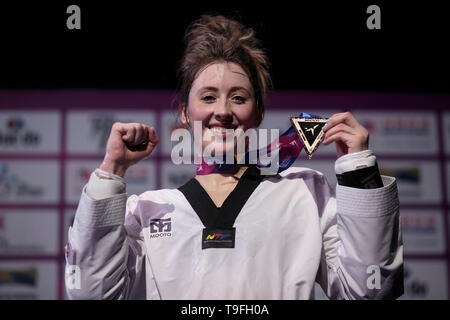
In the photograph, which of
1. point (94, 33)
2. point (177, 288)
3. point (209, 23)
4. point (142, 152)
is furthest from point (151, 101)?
point (177, 288)

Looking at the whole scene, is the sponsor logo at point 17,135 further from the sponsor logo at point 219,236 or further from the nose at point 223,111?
the sponsor logo at point 219,236

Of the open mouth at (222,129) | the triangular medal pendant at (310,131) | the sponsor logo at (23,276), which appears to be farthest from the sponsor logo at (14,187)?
the triangular medal pendant at (310,131)

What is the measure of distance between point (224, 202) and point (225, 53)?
0.52m

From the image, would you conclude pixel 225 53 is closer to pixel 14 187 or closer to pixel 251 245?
Answer: pixel 251 245

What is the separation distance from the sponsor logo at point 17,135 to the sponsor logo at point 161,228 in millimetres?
2318

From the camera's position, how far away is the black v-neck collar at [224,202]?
1.41 meters

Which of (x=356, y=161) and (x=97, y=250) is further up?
(x=356, y=161)

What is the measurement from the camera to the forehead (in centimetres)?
152

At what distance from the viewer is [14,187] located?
343 centimetres

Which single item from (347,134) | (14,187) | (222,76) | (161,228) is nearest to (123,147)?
(161,228)

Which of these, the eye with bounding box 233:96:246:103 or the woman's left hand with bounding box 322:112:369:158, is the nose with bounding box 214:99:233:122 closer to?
the eye with bounding box 233:96:246:103

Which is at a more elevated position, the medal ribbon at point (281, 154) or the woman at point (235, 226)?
the medal ribbon at point (281, 154)

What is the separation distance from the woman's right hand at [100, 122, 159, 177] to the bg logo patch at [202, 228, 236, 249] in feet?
1.07

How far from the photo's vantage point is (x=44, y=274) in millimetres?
3359
